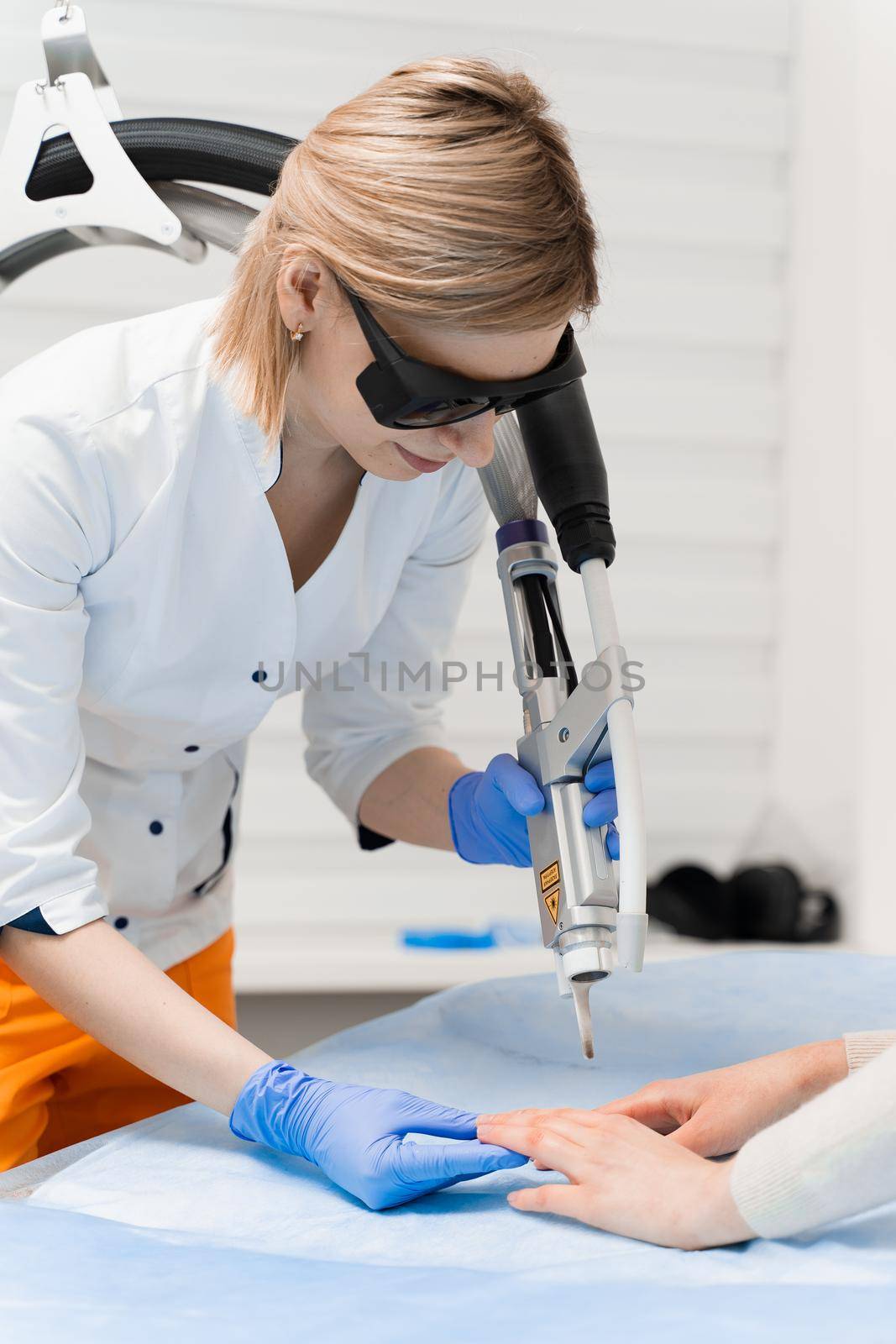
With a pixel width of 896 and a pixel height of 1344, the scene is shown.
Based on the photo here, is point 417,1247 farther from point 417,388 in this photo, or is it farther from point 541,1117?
point 417,388

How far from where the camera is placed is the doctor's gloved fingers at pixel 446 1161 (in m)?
0.99

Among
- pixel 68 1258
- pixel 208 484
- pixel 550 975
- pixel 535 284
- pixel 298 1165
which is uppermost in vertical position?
pixel 535 284

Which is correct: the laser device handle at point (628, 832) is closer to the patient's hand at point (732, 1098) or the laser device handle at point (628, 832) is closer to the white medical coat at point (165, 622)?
the patient's hand at point (732, 1098)

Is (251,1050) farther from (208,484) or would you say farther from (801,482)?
(801,482)

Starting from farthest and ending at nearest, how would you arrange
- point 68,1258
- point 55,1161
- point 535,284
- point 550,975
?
point 550,975 → point 55,1161 → point 535,284 → point 68,1258

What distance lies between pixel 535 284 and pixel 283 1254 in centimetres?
81

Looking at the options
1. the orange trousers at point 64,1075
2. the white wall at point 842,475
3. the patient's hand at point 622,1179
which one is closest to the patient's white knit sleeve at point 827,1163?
the patient's hand at point 622,1179

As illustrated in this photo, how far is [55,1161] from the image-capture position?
1229mm

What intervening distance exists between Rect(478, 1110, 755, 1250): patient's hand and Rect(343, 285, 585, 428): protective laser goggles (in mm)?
620

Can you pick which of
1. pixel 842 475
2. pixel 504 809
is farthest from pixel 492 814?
pixel 842 475

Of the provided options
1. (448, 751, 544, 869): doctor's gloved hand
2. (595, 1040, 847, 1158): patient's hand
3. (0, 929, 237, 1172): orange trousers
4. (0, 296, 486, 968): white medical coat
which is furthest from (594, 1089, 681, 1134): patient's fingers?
(0, 929, 237, 1172): orange trousers

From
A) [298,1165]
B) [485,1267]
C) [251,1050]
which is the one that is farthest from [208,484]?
[485,1267]

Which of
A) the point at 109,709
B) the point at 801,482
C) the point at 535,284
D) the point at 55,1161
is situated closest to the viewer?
the point at 535,284

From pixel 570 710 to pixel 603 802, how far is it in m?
0.10
